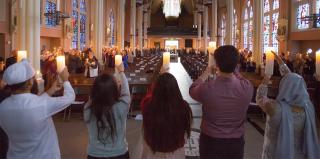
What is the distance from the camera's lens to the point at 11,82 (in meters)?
3.05

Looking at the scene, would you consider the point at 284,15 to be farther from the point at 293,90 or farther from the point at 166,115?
the point at 166,115

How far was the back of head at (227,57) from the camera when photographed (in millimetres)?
3346

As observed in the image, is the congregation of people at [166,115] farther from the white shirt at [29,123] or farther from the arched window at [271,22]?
the arched window at [271,22]

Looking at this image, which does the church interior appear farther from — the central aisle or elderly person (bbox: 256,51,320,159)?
elderly person (bbox: 256,51,320,159)

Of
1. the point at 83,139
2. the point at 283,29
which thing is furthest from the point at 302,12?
the point at 83,139

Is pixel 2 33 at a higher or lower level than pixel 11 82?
higher

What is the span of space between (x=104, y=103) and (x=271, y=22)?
2758 centimetres

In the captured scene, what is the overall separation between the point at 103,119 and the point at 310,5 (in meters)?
21.4

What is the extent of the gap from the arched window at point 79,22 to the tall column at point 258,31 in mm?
11940

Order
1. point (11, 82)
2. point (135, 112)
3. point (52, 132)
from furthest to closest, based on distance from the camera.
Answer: point (135, 112) → point (52, 132) → point (11, 82)

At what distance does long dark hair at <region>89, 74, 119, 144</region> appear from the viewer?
10.7 ft

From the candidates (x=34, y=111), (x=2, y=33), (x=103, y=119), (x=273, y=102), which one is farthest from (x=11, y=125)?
(x=2, y=33)

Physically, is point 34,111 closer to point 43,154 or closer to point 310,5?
point 43,154

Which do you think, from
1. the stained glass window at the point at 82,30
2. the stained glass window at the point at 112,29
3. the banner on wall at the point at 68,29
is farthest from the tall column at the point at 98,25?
the stained glass window at the point at 112,29
